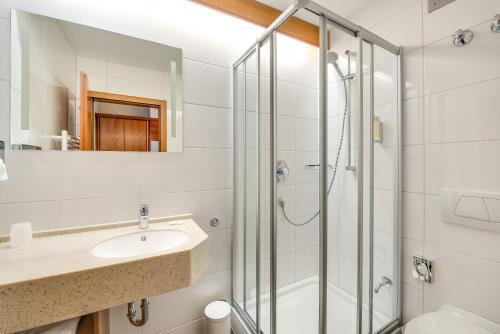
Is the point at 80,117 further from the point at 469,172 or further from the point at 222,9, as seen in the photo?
the point at 469,172

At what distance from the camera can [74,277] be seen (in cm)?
70

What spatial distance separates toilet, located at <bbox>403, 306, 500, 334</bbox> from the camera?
3.25ft

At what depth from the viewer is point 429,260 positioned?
4.01ft

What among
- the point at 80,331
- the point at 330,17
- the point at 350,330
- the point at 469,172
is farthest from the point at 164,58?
the point at 350,330

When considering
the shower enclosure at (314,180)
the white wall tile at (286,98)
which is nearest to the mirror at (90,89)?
the shower enclosure at (314,180)

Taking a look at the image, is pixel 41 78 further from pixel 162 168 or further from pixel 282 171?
pixel 282 171

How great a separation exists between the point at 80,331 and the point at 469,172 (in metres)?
1.81

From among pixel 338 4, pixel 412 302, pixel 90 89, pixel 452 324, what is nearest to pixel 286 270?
pixel 412 302

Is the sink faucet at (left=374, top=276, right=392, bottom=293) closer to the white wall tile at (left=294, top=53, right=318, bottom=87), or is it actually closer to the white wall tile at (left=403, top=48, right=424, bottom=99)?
the white wall tile at (left=403, top=48, right=424, bottom=99)

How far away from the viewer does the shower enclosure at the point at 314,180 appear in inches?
45.1

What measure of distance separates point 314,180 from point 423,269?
0.79 metres

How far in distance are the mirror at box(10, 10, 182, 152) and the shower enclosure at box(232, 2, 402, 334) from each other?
1.52 feet

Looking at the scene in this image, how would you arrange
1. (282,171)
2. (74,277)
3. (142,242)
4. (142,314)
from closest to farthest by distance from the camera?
(74,277) < (142,314) < (142,242) < (282,171)

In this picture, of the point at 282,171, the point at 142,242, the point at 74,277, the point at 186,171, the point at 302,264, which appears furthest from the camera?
the point at 302,264
